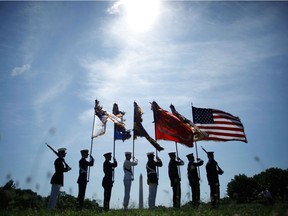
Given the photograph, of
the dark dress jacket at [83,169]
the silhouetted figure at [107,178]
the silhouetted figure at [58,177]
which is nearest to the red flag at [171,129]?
the silhouetted figure at [107,178]

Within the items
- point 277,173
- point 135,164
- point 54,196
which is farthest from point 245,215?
point 277,173

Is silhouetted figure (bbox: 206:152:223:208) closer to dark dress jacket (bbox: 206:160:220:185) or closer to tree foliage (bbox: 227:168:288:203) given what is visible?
dark dress jacket (bbox: 206:160:220:185)

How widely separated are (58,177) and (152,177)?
13.2 ft

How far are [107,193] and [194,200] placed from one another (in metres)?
3.82

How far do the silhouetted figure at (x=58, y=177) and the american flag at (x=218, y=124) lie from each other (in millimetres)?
7012

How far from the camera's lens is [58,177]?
419 inches

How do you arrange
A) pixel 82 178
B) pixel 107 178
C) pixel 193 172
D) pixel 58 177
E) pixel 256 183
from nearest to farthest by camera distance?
1. pixel 58 177
2. pixel 82 178
3. pixel 107 178
4. pixel 193 172
5. pixel 256 183

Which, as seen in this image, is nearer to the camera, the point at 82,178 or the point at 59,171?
the point at 59,171

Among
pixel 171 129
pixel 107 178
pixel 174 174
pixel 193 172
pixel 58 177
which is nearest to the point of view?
pixel 58 177

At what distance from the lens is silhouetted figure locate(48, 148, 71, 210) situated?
10.3 metres

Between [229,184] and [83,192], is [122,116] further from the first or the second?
[229,184]

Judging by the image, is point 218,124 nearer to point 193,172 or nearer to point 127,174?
point 193,172

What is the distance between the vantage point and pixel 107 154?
39.5 feet

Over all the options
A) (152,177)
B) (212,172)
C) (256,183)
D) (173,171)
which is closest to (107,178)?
(152,177)
